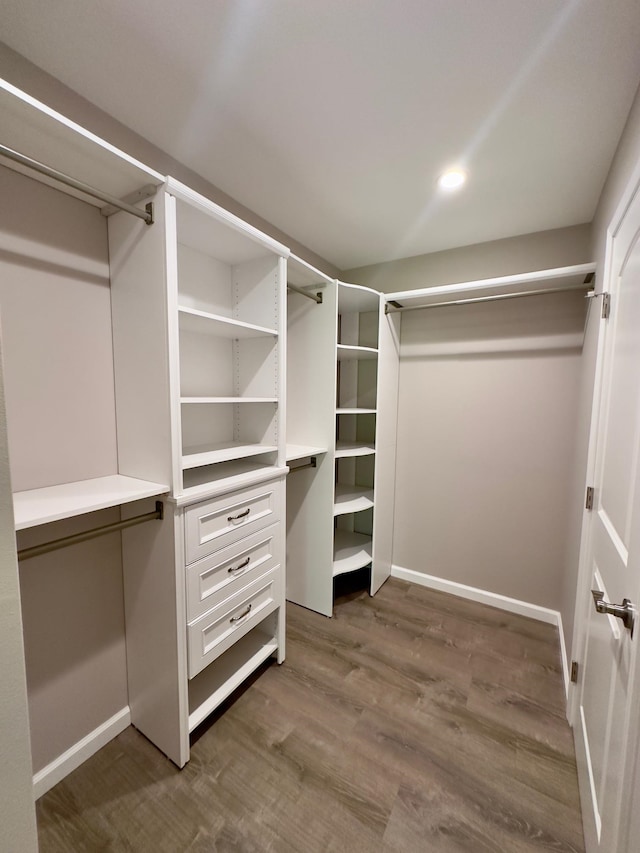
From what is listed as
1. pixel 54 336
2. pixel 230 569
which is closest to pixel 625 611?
pixel 230 569

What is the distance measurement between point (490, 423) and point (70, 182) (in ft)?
8.31

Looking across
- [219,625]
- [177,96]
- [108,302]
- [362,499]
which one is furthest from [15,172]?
[362,499]

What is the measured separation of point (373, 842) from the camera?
1181mm

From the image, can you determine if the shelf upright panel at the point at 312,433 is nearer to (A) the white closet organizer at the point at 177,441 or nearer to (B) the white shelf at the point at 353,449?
(B) the white shelf at the point at 353,449

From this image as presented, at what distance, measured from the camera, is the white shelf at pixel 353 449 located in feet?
7.82

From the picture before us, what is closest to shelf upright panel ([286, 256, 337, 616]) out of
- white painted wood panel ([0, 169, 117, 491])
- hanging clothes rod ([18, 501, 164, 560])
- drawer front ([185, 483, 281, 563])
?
drawer front ([185, 483, 281, 563])

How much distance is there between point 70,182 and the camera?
1.01 meters

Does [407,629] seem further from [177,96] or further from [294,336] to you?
[177,96]

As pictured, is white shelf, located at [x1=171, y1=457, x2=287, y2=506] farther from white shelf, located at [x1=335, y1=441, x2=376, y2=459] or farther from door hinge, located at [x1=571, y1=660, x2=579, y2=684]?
door hinge, located at [x1=571, y1=660, x2=579, y2=684]

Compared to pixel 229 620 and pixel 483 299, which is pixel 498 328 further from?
pixel 229 620

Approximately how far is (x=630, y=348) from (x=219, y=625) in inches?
72.5

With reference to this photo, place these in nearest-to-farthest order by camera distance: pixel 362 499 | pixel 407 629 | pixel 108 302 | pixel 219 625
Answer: pixel 108 302 → pixel 219 625 → pixel 407 629 → pixel 362 499

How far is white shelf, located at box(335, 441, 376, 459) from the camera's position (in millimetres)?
2383

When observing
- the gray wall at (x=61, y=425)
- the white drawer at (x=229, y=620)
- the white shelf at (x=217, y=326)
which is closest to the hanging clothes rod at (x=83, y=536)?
the gray wall at (x=61, y=425)
